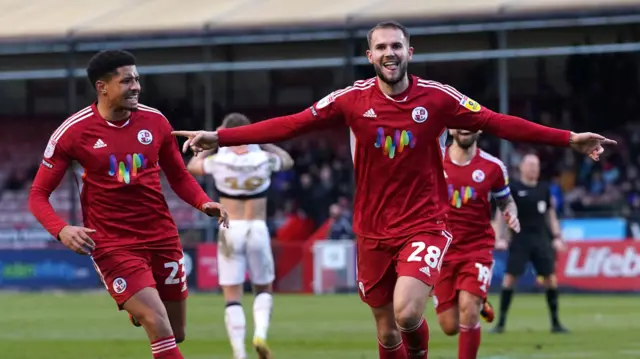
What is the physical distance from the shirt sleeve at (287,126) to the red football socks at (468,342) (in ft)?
10.1

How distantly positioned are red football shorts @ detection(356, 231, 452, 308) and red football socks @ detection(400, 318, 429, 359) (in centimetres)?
29

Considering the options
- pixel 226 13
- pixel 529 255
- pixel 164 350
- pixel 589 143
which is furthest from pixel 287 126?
pixel 226 13

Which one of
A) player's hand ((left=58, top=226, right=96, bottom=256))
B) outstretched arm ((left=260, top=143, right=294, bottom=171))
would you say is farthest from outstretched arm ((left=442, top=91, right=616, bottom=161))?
outstretched arm ((left=260, top=143, right=294, bottom=171))

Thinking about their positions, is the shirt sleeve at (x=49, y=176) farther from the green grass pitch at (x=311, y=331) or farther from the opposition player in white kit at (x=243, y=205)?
the green grass pitch at (x=311, y=331)

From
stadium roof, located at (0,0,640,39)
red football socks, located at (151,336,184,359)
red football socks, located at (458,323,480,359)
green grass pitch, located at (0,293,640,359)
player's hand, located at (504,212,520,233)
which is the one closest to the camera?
red football socks, located at (151,336,184,359)

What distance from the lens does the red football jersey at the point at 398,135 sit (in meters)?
9.41

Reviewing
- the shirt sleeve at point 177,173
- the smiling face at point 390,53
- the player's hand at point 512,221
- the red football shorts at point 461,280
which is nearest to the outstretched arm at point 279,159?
the red football shorts at point 461,280

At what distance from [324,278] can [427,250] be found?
60.4 ft

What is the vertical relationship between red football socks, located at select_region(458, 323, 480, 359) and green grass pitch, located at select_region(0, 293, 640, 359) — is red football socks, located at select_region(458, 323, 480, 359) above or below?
above

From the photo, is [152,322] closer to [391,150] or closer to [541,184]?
[391,150]

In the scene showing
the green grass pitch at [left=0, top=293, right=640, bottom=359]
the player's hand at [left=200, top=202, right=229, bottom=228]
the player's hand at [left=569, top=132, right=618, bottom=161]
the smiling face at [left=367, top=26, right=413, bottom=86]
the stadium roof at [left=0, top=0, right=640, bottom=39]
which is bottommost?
the green grass pitch at [left=0, top=293, right=640, bottom=359]

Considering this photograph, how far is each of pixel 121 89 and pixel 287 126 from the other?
1.29 metres

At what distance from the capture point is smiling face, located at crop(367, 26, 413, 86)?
30.5 ft

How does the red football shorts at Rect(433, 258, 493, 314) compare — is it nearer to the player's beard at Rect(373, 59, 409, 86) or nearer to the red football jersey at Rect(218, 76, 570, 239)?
the red football jersey at Rect(218, 76, 570, 239)
